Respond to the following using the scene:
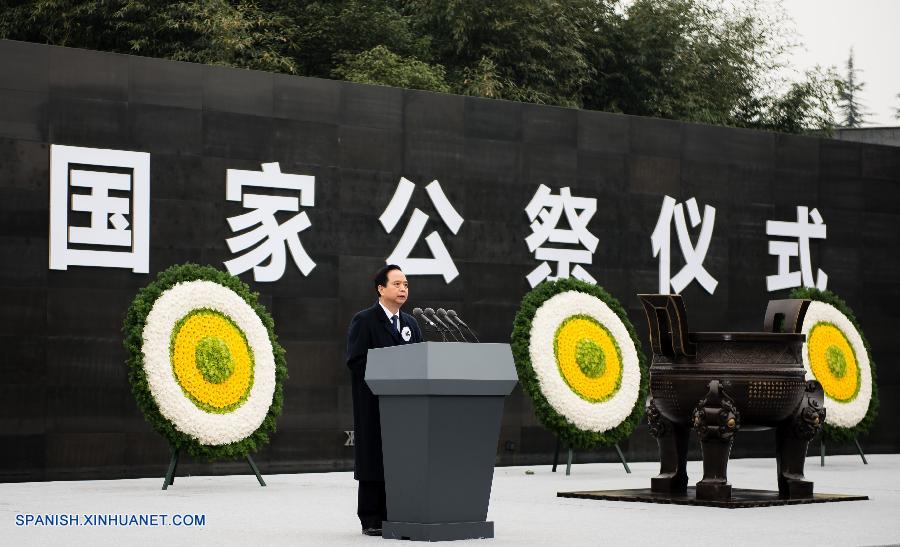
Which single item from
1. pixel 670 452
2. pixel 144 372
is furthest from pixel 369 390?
pixel 144 372

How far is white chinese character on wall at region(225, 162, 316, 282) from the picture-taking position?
14523mm

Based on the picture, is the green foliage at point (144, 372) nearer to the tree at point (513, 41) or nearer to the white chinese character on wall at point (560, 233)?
the white chinese character on wall at point (560, 233)

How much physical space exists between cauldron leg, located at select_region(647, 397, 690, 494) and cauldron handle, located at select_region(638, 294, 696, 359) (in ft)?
1.72

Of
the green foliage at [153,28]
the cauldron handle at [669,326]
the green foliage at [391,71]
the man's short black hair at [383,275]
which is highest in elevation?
the green foliage at [153,28]

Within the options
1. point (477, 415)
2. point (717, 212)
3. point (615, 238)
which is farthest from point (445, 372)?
point (717, 212)

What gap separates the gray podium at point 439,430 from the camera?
8500 millimetres

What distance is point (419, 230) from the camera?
15.6 metres

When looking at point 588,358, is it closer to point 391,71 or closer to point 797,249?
point 797,249

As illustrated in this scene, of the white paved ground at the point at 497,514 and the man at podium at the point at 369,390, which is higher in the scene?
the man at podium at the point at 369,390

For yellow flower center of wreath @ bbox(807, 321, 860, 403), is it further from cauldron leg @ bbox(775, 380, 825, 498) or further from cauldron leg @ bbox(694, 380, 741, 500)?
cauldron leg @ bbox(694, 380, 741, 500)

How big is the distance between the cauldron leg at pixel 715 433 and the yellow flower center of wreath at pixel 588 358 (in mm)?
3694

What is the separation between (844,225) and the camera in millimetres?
18781

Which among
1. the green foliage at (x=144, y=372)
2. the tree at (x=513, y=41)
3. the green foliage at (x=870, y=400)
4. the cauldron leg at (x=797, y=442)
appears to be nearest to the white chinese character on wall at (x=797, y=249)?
the green foliage at (x=870, y=400)

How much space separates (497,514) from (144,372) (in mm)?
3625
